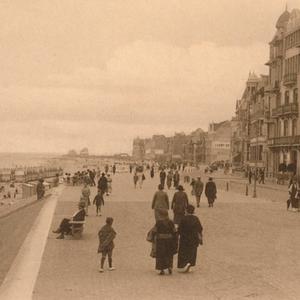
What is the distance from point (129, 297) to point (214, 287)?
181 centimetres

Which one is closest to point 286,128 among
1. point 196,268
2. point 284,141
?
point 284,141

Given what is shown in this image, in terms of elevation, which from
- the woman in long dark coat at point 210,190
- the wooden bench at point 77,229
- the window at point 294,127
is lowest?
the wooden bench at point 77,229

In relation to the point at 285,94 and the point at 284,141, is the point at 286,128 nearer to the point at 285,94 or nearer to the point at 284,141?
the point at 284,141

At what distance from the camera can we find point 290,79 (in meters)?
59.0

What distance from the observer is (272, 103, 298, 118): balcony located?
2296 inches

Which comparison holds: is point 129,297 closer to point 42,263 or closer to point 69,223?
point 42,263

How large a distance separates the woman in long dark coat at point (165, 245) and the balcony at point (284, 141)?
146 ft

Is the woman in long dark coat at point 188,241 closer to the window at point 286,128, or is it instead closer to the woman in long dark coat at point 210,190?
the woman in long dark coat at point 210,190

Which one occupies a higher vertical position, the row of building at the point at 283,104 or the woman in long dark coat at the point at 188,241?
the row of building at the point at 283,104

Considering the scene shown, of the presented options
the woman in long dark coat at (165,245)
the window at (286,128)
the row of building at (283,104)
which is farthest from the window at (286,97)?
the woman in long dark coat at (165,245)

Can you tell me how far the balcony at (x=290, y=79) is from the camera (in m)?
58.5

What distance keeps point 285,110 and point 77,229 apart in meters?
43.4

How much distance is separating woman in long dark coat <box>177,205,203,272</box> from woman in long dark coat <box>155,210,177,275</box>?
0.21 m

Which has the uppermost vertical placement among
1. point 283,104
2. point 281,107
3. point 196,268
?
point 283,104
